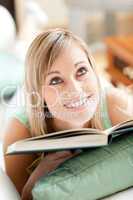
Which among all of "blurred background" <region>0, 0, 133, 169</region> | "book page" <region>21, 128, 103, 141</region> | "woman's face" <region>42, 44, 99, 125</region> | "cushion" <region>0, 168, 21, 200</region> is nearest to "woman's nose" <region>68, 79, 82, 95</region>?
"woman's face" <region>42, 44, 99, 125</region>

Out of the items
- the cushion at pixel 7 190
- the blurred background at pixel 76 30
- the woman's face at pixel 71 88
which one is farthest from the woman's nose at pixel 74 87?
the blurred background at pixel 76 30

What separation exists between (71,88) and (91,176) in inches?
8.7

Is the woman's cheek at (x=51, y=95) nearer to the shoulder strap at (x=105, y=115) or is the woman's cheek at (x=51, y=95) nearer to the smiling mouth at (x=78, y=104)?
the smiling mouth at (x=78, y=104)

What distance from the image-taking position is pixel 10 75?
170cm

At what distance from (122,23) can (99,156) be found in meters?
2.80

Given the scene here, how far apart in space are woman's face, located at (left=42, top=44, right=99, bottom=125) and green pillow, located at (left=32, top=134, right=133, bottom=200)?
12cm

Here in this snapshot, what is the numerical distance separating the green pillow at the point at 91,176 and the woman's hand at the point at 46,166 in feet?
0.19

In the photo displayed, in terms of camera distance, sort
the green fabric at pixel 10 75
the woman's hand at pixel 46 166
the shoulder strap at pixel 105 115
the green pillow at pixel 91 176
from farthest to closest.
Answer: the green fabric at pixel 10 75, the shoulder strap at pixel 105 115, the woman's hand at pixel 46 166, the green pillow at pixel 91 176

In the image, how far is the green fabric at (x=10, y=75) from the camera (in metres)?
1.66

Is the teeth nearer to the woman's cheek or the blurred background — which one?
the woman's cheek

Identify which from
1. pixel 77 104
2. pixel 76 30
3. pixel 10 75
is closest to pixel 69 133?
pixel 77 104

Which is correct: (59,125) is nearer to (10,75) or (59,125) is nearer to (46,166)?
(46,166)

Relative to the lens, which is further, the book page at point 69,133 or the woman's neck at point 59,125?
the woman's neck at point 59,125

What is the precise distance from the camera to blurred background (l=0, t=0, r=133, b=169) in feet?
5.56
